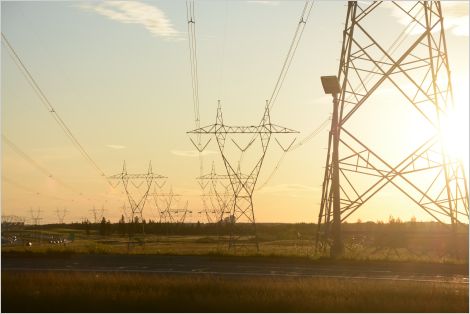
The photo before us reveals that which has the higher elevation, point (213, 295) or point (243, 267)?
point (243, 267)

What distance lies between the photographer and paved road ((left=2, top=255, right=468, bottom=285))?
3753cm

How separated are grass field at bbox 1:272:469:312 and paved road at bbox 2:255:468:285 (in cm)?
615

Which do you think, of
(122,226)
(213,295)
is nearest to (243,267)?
(213,295)

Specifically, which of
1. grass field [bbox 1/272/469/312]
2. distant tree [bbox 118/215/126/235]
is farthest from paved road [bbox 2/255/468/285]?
distant tree [bbox 118/215/126/235]

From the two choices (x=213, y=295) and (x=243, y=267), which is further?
(x=243, y=267)

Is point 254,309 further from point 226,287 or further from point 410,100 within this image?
point 410,100

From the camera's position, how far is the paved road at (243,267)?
37.5 m

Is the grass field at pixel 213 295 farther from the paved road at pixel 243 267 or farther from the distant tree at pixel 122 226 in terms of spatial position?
the distant tree at pixel 122 226

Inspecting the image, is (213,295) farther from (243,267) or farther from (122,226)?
(122,226)

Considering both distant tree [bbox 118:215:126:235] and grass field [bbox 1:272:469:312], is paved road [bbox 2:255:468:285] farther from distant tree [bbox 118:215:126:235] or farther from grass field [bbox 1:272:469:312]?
distant tree [bbox 118:215:126:235]

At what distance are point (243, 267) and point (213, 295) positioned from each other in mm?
14694

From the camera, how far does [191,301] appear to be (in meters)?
26.0

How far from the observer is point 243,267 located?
41625mm

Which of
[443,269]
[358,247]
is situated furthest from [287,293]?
[358,247]
